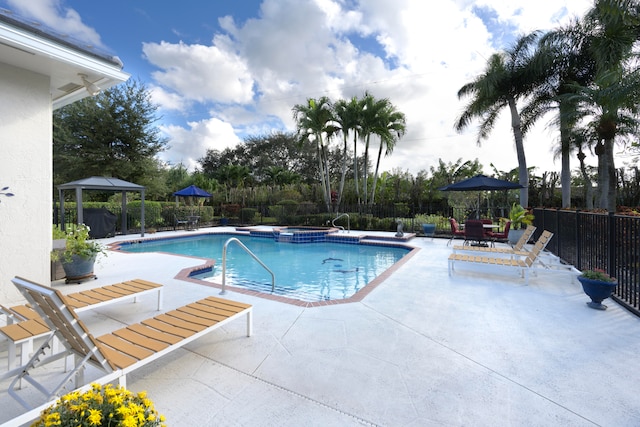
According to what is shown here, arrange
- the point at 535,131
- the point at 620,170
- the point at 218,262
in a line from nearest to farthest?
the point at 218,262 → the point at 535,131 → the point at 620,170

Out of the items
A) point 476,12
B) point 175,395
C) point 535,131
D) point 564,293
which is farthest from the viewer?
point 535,131

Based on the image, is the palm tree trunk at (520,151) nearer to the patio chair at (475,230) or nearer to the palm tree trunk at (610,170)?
the palm tree trunk at (610,170)

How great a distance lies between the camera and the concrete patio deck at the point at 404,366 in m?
2.01

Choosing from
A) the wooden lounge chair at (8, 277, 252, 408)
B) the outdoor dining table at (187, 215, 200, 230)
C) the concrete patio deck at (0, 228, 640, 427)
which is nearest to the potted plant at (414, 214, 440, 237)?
the concrete patio deck at (0, 228, 640, 427)

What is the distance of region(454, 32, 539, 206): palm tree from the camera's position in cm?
1248

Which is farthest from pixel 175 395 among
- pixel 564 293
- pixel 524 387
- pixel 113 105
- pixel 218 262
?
pixel 113 105

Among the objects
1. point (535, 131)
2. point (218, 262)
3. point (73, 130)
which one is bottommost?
point (218, 262)

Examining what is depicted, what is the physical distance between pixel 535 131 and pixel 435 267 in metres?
11.0

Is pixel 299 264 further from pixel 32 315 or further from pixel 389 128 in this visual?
pixel 389 128

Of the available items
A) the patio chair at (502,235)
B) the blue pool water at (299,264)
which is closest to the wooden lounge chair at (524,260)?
the blue pool water at (299,264)

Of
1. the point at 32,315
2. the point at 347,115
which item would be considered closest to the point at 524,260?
the point at 32,315

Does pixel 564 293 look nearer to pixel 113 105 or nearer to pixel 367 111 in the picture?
pixel 367 111

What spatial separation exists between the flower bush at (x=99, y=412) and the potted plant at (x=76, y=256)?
5.00 metres

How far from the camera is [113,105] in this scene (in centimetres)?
1828
